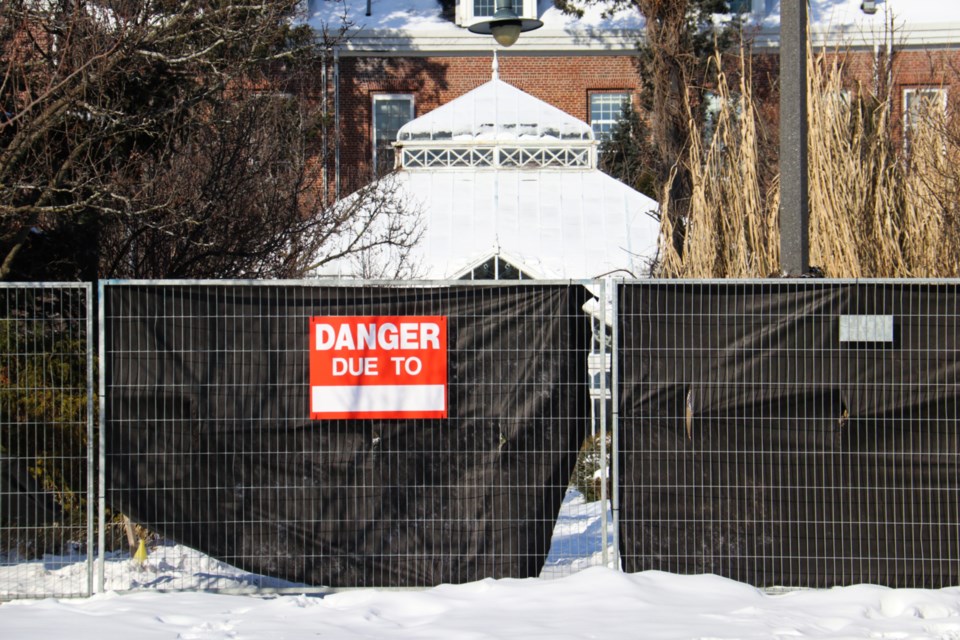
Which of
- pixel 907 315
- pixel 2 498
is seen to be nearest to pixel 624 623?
pixel 907 315

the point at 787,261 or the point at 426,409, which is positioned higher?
the point at 787,261

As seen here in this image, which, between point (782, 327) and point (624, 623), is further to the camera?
point (782, 327)

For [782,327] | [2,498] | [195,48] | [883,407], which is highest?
[195,48]

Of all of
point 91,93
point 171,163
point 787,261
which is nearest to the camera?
point 787,261

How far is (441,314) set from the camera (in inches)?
302

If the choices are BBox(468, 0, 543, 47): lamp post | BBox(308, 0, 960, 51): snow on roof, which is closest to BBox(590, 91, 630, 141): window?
BBox(308, 0, 960, 51): snow on roof

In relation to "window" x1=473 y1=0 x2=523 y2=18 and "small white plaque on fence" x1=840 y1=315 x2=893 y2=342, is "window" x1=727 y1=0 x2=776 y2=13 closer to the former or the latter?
"window" x1=473 y1=0 x2=523 y2=18

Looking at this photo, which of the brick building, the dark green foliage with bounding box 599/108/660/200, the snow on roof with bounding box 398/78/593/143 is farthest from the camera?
the brick building

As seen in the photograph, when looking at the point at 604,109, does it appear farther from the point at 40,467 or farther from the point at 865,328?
the point at 40,467

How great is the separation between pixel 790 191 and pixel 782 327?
1155 millimetres

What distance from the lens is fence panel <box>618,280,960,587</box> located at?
765cm

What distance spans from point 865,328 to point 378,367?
3.39 m

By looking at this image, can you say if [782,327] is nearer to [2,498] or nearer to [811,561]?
[811,561]

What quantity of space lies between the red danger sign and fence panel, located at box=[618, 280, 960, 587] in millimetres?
1317
